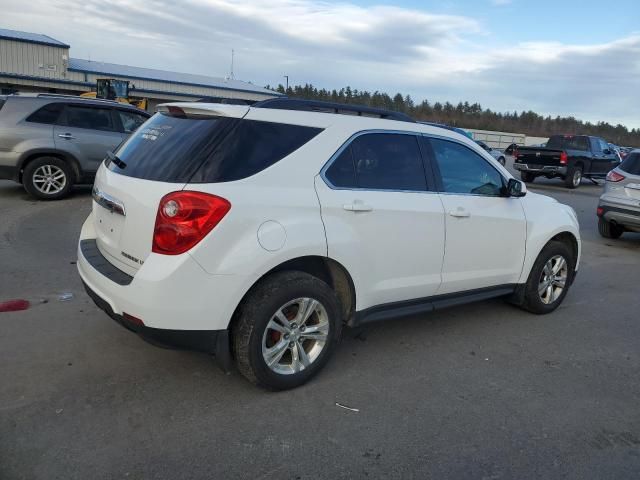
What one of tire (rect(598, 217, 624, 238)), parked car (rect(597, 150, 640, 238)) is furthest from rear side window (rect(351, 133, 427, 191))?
tire (rect(598, 217, 624, 238))

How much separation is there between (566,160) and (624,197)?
1108cm

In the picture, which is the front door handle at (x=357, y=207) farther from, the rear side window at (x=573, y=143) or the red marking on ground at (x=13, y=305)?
the rear side window at (x=573, y=143)

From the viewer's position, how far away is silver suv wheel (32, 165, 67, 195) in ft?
31.8

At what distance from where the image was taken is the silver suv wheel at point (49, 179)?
9693 mm

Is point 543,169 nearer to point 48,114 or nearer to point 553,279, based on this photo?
point 553,279

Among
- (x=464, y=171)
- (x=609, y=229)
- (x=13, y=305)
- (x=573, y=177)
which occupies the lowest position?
(x=13, y=305)

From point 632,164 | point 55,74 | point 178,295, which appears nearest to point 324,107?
point 178,295

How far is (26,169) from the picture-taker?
955cm

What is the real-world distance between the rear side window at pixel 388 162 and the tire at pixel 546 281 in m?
1.77

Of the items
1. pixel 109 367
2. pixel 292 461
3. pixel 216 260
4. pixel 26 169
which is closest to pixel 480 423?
pixel 292 461

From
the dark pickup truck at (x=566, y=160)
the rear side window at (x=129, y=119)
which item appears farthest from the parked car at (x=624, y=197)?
the dark pickup truck at (x=566, y=160)

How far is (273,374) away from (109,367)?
1.18 m

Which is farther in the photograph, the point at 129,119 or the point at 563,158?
the point at 563,158

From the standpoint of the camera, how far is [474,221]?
4.52 m
